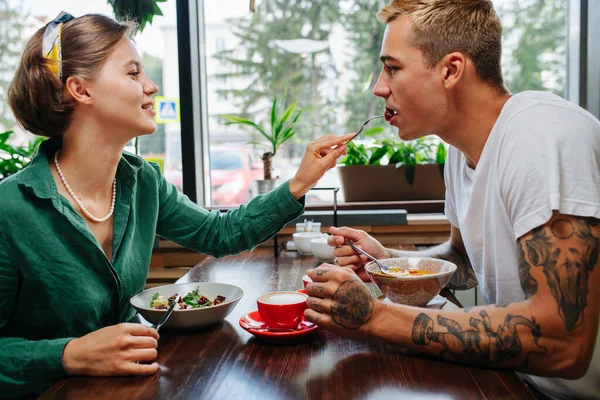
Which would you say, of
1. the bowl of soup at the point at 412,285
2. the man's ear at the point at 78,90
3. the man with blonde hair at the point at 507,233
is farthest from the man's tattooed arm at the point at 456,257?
the man's ear at the point at 78,90

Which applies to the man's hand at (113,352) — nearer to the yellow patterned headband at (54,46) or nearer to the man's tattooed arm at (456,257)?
the yellow patterned headband at (54,46)

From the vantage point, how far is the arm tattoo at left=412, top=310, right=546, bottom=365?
40.2 inches

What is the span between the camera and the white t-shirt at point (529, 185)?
1.07 m

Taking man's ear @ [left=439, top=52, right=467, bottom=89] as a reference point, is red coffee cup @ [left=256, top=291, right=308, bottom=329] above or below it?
below

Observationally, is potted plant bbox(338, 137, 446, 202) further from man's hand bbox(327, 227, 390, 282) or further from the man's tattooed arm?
man's hand bbox(327, 227, 390, 282)

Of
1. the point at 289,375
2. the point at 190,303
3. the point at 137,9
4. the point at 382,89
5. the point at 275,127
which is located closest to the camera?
the point at 289,375

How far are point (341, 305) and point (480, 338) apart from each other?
27 centimetres

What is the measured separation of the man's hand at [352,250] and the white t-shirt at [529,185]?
0.34m

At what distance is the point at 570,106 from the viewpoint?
121 centimetres

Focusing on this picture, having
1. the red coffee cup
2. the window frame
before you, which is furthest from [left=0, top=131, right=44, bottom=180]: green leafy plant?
the red coffee cup

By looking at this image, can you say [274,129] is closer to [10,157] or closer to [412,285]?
[10,157]

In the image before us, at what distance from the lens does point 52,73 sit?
1.47m

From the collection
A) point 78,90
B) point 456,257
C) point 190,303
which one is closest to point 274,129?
point 456,257

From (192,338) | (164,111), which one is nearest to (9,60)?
(164,111)
